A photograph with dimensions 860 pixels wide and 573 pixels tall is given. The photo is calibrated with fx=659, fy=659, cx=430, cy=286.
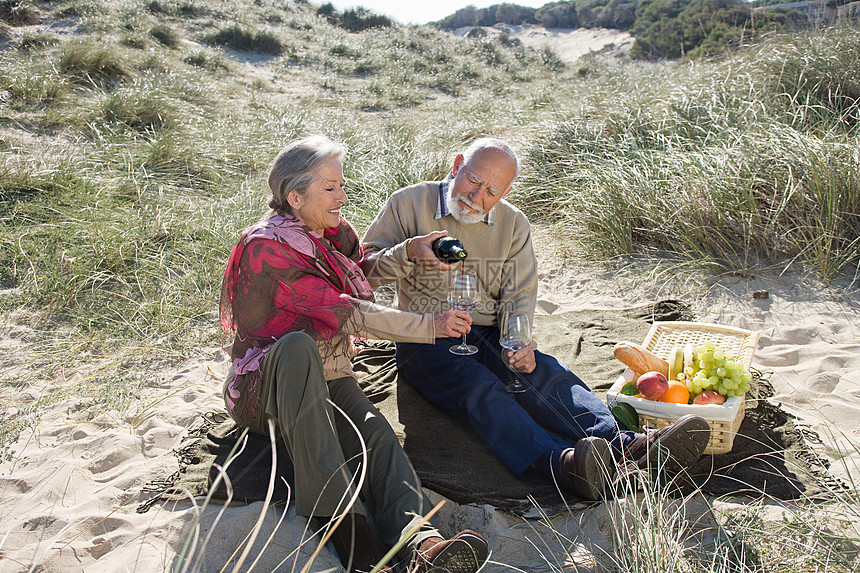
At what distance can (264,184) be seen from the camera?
695 cm

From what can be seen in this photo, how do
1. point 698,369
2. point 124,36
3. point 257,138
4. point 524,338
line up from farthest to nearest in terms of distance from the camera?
point 124,36
point 257,138
point 698,369
point 524,338

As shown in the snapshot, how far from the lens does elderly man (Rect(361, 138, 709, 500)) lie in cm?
285

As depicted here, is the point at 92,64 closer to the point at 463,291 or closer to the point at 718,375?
the point at 463,291

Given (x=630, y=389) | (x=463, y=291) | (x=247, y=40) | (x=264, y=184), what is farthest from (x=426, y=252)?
(x=247, y=40)

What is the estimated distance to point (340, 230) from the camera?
11.1 feet

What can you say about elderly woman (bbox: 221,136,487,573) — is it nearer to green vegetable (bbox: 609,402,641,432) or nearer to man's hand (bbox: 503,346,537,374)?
man's hand (bbox: 503,346,537,374)

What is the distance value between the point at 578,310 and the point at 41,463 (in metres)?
3.57

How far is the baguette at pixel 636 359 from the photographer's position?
3305 mm

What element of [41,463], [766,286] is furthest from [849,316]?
[41,463]

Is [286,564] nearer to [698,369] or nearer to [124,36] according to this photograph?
[698,369]

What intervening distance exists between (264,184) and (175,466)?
14.1ft

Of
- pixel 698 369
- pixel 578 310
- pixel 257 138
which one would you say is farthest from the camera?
pixel 257 138

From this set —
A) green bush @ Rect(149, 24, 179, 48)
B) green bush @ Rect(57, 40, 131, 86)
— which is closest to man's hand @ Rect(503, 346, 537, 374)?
green bush @ Rect(57, 40, 131, 86)

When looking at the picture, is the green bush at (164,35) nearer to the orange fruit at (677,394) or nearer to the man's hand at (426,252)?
the man's hand at (426,252)
